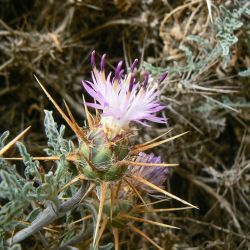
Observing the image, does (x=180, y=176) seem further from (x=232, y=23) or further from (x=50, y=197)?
(x=50, y=197)

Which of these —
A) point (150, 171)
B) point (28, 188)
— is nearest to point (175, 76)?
point (150, 171)

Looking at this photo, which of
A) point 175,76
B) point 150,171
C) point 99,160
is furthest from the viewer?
point 175,76

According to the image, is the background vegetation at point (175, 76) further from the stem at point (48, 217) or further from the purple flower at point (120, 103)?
the purple flower at point (120, 103)

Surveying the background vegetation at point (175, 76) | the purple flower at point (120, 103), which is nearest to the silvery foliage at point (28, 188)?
the purple flower at point (120, 103)

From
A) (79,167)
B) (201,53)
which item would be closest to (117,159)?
(79,167)

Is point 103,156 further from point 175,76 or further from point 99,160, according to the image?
point 175,76

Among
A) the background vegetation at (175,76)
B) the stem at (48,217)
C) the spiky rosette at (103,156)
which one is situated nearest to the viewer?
the spiky rosette at (103,156)

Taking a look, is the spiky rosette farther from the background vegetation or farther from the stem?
the background vegetation

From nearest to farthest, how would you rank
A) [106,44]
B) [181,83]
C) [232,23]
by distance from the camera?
1. [232,23]
2. [181,83]
3. [106,44]

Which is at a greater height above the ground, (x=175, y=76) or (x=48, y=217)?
(x=175, y=76)

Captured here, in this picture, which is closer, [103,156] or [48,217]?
[103,156]

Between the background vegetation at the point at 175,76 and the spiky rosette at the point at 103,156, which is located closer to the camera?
the spiky rosette at the point at 103,156
